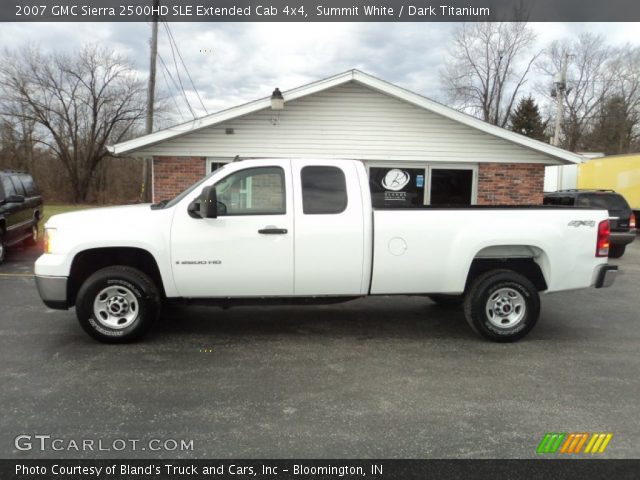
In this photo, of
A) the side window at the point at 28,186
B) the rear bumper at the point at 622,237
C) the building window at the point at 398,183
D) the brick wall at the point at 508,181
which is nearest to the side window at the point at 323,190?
the building window at the point at 398,183

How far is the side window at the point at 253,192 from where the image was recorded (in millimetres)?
5133

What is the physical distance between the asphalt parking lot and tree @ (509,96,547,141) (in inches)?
1653

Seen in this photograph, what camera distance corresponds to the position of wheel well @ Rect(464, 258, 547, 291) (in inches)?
219

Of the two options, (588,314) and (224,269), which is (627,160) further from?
(224,269)

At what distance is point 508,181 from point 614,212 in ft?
9.28

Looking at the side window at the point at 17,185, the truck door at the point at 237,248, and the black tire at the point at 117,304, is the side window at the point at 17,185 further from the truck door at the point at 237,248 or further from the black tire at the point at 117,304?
the truck door at the point at 237,248

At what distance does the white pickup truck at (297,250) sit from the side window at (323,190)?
0.04 feet

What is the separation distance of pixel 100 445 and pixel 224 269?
86.0 inches

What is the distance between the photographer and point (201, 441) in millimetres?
3229

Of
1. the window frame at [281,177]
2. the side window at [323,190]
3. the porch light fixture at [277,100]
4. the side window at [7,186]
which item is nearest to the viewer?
the window frame at [281,177]

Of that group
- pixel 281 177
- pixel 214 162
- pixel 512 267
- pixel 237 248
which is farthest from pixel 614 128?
pixel 237 248

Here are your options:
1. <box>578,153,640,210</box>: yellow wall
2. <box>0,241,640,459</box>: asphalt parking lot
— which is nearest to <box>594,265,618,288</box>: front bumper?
<box>0,241,640,459</box>: asphalt parking lot

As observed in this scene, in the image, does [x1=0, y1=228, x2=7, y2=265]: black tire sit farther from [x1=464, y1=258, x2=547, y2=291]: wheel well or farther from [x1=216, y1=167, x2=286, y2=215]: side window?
[x1=464, y1=258, x2=547, y2=291]: wheel well
